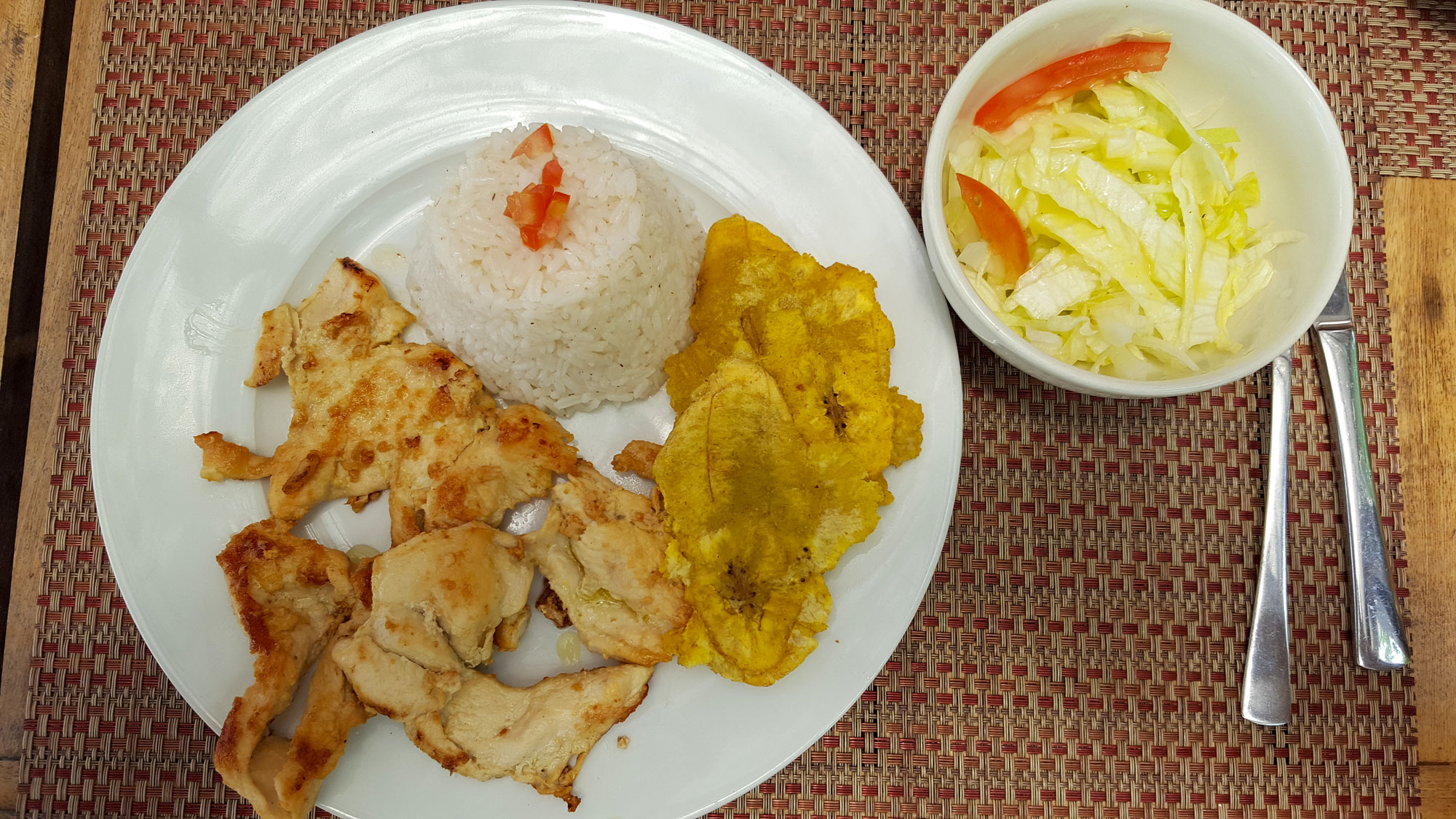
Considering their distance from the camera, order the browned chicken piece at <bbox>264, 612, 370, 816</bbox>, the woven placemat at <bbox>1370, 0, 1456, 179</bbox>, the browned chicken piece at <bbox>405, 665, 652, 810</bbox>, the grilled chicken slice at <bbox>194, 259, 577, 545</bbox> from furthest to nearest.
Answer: the woven placemat at <bbox>1370, 0, 1456, 179</bbox> < the grilled chicken slice at <bbox>194, 259, 577, 545</bbox> < the browned chicken piece at <bbox>405, 665, 652, 810</bbox> < the browned chicken piece at <bbox>264, 612, 370, 816</bbox>

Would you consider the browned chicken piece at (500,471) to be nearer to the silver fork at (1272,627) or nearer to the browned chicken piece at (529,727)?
the browned chicken piece at (529,727)

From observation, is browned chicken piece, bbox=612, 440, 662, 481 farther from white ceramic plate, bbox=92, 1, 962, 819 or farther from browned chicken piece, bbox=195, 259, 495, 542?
browned chicken piece, bbox=195, 259, 495, 542

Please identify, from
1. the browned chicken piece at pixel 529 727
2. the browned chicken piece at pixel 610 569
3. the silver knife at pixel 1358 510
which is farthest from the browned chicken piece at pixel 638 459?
the silver knife at pixel 1358 510

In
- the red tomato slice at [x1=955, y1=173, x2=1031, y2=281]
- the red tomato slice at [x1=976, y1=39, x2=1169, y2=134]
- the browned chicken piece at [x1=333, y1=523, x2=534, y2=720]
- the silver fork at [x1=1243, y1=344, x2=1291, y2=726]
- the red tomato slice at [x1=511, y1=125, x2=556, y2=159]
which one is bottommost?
the silver fork at [x1=1243, y1=344, x2=1291, y2=726]

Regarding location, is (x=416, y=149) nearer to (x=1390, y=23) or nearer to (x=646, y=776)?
(x=646, y=776)

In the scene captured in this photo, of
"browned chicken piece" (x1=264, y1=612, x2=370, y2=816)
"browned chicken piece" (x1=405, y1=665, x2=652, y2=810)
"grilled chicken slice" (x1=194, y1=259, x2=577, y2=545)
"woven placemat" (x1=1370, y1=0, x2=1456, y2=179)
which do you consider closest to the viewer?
"browned chicken piece" (x1=264, y1=612, x2=370, y2=816)

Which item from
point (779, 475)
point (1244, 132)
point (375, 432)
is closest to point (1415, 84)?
point (1244, 132)

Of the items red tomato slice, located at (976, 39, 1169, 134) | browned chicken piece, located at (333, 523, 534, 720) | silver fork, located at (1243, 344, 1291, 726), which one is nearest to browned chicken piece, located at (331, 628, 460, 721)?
browned chicken piece, located at (333, 523, 534, 720)
